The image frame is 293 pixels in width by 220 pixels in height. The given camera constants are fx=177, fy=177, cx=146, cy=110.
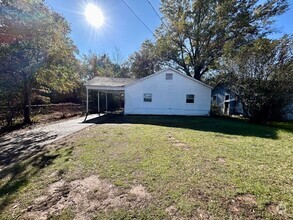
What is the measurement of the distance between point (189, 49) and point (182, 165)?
66.6 feet

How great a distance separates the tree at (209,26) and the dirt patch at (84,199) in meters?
19.0

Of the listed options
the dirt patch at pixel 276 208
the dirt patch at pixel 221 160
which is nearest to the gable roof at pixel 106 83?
the dirt patch at pixel 221 160

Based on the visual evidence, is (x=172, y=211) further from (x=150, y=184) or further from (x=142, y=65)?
(x=142, y=65)

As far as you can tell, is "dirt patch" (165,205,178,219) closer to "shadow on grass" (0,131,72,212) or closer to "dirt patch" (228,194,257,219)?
"dirt patch" (228,194,257,219)

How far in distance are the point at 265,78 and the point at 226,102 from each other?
27.9 feet

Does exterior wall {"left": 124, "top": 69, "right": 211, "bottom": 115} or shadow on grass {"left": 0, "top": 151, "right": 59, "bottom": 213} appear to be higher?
exterior wall {"left": 124, "top": 69, "right": 211, "bottom": 115}

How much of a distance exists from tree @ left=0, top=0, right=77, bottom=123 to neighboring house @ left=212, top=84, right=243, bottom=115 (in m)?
14.8

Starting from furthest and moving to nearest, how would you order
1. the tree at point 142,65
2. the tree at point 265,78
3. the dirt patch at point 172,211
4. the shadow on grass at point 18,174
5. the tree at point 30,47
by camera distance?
the tree at point 142,65 → the tree at point 265,78 → the tree at point 30,47 → the shadow on grass at point 18,174 → the dirt patch at point 172,211

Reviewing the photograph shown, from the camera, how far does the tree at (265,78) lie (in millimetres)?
10891

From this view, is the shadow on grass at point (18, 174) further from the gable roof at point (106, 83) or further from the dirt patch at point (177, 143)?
the gable roof at point (106, 83)

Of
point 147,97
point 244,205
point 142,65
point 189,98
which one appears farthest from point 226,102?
point 244,205

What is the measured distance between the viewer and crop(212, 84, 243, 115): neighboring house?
59.3 feet

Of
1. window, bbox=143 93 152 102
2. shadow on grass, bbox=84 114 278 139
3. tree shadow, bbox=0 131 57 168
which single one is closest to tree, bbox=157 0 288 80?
window, bbox=143 93 152 102

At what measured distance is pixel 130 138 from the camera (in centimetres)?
693
